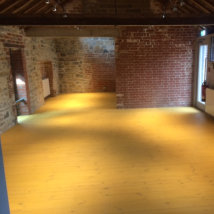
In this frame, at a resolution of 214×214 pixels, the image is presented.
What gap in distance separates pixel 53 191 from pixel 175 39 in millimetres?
6288

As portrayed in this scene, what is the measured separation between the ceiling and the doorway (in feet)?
4.57

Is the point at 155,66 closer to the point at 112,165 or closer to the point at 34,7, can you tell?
the point at 34,7

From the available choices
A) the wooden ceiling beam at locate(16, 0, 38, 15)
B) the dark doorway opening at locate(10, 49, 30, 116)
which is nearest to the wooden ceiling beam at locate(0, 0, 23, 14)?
the wooden ceiling beam at locate(16, 0, 38, 15)

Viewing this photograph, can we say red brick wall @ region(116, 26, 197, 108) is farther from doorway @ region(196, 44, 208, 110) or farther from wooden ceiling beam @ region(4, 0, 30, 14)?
wooden ceiling beam @ region(4, 0, 30, 14)

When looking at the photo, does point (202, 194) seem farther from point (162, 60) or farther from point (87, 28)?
point (87, 28)

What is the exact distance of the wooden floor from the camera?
281 cm

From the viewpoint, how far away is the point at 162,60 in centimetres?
750

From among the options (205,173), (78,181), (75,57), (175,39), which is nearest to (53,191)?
(78,181)

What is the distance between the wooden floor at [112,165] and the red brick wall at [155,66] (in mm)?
1182

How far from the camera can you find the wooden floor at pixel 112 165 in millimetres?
2807

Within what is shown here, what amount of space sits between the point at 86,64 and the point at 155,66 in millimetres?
4667

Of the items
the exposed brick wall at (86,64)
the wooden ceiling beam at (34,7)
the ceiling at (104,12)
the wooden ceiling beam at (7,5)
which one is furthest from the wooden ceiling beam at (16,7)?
the exposed brick wall at (86,64)

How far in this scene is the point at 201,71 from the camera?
7.45 metres

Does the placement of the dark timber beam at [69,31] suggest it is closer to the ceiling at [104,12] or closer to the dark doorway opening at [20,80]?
the ceiling at [104,12]
